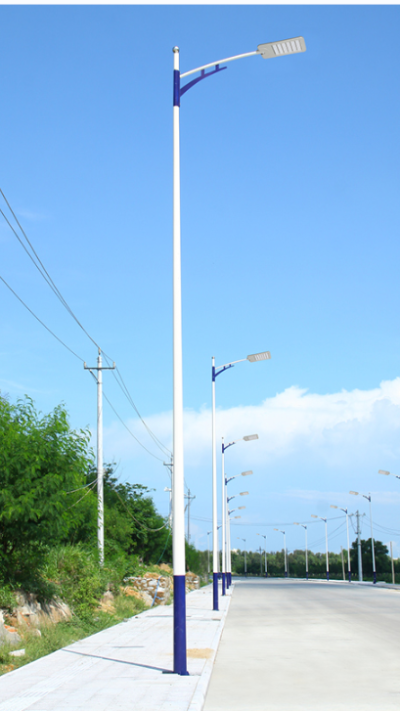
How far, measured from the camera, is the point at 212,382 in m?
26.9

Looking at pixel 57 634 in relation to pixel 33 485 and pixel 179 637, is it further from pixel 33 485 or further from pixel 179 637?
pixel 179 637

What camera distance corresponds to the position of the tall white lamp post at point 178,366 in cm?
1131

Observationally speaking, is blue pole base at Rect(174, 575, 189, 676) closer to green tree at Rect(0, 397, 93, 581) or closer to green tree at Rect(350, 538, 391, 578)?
green tree at Rect(0, 397, 93, 581)

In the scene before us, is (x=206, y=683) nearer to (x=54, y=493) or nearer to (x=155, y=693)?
(x=155, y=693)

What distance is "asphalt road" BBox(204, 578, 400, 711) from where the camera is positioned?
31.2 feet

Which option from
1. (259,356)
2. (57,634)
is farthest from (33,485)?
(259,356)

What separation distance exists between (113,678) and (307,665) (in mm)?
3807

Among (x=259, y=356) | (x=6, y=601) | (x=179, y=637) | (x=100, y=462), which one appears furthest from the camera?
(x=100, y=462)

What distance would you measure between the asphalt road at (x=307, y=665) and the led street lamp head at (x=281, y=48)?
10.1 metres

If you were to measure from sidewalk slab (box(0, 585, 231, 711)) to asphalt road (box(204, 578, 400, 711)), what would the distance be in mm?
372

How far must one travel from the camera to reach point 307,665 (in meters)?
12.9

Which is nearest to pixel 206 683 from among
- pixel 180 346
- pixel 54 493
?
pixel 180 346

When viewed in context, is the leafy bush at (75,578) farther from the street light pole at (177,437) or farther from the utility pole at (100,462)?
the street light pole at (177,437)

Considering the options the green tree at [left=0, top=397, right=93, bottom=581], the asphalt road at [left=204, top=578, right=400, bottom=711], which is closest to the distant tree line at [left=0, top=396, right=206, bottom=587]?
the green tree at [left=0, top=397, right=93, bottom=581]
